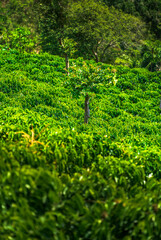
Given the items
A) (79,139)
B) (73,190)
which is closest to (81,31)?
(79,139)

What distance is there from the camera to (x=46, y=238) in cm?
138

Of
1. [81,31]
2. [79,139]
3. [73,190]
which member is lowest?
[79,139]

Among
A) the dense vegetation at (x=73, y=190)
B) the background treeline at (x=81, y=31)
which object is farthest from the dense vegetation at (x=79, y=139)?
the background treeline at (x=81, y=31)

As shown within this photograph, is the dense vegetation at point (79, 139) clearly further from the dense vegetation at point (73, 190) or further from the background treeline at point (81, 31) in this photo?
the background treeline at point (81, 31)

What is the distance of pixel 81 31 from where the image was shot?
2173 cm

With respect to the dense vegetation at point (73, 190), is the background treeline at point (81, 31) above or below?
above

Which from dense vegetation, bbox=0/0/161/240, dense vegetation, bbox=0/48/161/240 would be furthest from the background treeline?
dense vegetation, bbox=0/48/161/240

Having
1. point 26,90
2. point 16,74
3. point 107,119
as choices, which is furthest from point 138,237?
point 16,74

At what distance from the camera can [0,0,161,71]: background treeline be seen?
12391 millimetres

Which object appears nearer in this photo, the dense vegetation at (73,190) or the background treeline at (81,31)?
the dense vegetation at (73,190)

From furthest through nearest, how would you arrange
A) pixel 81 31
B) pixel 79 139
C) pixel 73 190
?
1. pixel 81 31
2. pixel 79 139
3. pixel 73 190

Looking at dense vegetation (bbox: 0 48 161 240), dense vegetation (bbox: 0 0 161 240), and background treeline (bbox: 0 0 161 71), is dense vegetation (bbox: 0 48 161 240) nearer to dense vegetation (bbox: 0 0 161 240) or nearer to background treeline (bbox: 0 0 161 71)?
dense vegetation (bbox: 0 0 161 240)

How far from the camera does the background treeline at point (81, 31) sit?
12.4 metres

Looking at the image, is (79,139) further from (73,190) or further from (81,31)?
(81,31)
